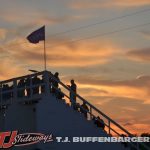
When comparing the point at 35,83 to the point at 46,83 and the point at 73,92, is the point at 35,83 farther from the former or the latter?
the point at 73,92

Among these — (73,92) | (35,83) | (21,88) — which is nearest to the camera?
(73,92)

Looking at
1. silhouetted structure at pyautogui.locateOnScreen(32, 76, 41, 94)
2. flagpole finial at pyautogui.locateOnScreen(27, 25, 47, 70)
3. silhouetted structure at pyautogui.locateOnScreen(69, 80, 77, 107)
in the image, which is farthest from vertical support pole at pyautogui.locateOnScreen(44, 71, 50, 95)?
flagpole finial at pyautogui.locateOnScreen(27, 25, 47, 70)

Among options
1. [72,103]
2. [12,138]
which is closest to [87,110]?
A: [72,103]

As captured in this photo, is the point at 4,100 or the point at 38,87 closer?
the point at 38,87

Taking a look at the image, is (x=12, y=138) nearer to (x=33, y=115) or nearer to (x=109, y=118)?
(x=33, y=115)

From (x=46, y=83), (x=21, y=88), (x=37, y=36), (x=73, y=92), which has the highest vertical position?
(x=37, y=36)

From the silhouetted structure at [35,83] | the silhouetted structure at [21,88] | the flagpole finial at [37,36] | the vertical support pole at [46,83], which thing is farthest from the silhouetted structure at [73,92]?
the flagpole finial at [37,36]

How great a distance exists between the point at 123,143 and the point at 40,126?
4.63 metres

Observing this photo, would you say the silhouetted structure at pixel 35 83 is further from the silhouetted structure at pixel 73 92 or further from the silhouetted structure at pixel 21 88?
the silhouetted structure at pixel 73 92

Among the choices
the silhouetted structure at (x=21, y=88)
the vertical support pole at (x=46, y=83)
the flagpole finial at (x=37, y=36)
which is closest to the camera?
the vertical support pole at (x=46, y=83)

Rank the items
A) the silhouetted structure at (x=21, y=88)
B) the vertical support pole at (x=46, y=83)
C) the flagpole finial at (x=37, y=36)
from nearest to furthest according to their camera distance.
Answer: the vertical support pole at (x=46, y=83) < the silhouetted structure at (x=21, y=88) < the flagpole finial at (x=37, y=36)

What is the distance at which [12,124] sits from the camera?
26.4 meters

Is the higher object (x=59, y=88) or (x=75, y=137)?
(x=59, y=88)

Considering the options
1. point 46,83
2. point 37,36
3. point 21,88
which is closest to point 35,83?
point 46,83
